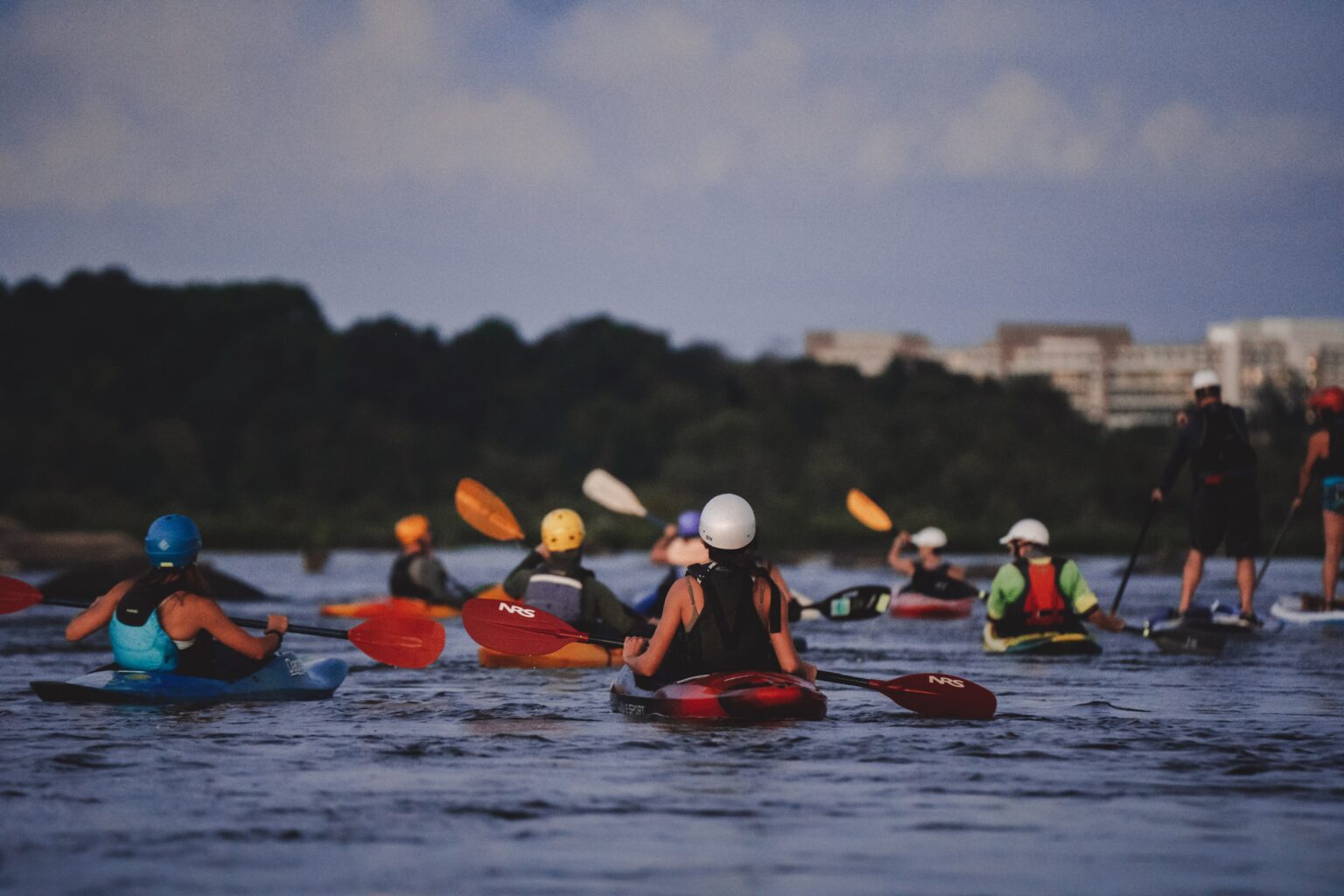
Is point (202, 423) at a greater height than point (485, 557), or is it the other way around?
point (202, 423)

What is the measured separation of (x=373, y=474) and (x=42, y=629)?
51.3 m

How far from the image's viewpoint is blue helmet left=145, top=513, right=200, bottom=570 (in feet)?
31.4

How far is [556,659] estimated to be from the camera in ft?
43.2

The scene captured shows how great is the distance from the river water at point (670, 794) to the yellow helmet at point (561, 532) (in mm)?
981

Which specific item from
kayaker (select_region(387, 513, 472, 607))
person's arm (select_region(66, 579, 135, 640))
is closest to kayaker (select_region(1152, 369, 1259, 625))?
kayaker (select_region(387, 513, 472, 607))

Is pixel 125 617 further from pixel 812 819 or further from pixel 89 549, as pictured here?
pixel 89 549

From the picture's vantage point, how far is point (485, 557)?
4316 cm

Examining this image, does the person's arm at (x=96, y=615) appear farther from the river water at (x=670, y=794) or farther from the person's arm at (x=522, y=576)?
the person's arm at (x=522, y=576)

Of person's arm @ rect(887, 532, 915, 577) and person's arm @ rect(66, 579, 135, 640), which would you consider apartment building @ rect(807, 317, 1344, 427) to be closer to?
person's arm @ rect(887, 532, 915, 577)

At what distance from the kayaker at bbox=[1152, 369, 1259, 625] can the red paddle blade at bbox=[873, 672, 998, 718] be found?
18.1 ft

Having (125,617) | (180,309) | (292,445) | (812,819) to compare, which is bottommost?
(812,819)

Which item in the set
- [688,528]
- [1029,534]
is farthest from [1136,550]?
[688,528]

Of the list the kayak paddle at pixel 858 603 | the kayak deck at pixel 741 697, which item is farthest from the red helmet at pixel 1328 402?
the kayak deck at pixel 741 697

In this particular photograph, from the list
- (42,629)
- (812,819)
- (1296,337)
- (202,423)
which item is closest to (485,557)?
(42,629)
